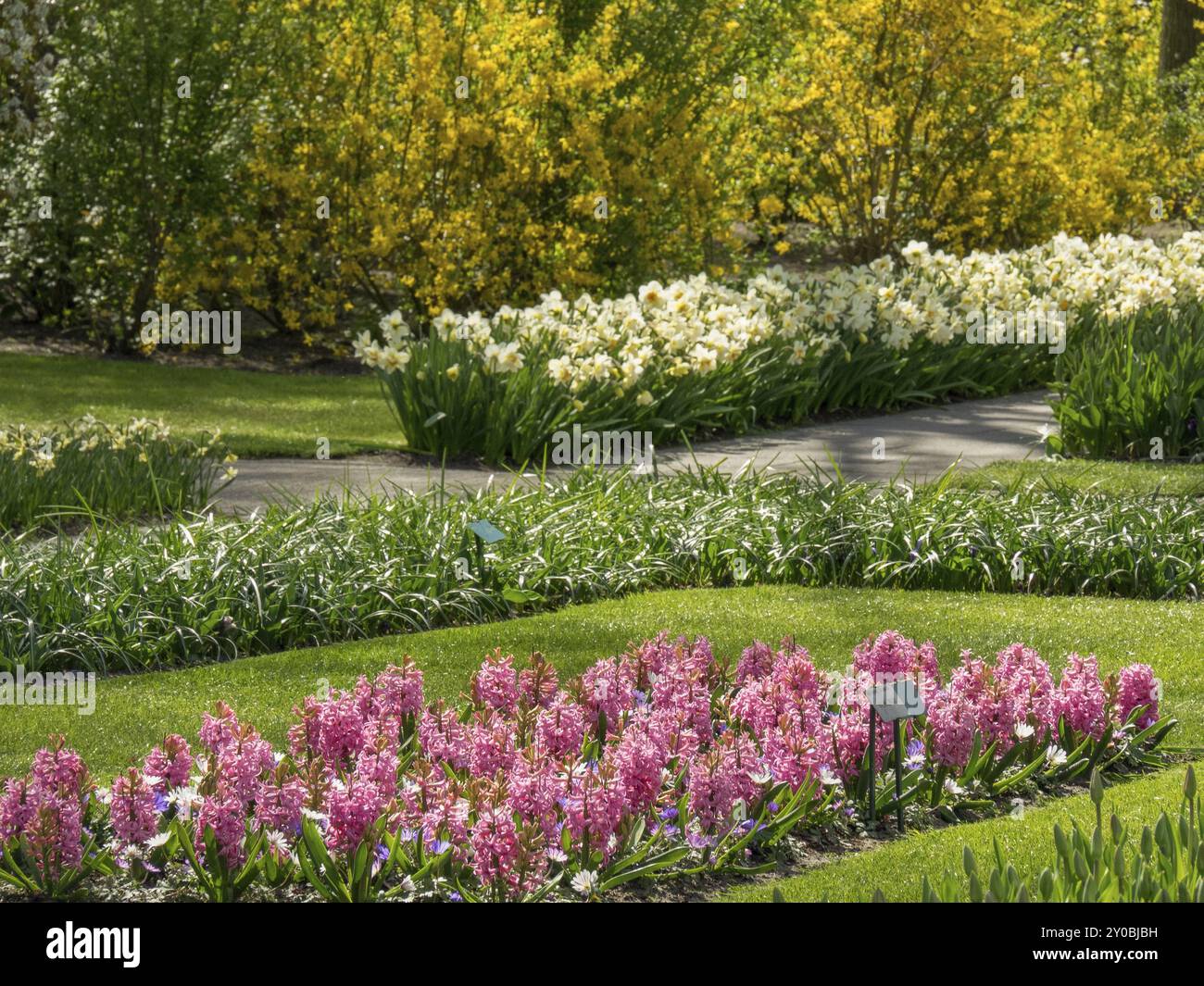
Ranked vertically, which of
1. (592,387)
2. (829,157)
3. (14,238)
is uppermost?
(829,157)

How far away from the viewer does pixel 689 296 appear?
436 inches

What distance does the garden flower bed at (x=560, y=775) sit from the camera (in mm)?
3680

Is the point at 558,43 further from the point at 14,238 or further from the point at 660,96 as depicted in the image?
the point at 14,238

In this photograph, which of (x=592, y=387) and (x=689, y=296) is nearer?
(x=592, y=387)

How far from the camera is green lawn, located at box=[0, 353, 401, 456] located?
10.5 m

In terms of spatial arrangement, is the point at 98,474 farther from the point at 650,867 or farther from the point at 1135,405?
the point at 1135,405

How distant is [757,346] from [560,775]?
7.10m

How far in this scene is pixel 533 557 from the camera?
699cm

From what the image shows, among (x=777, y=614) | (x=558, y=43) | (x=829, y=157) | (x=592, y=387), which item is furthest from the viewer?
(x=829, y=157)

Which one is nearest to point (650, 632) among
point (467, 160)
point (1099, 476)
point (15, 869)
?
point (15, 869)

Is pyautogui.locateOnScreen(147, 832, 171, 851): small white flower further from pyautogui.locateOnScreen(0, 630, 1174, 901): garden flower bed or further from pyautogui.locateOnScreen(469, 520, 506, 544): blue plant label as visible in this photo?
pyautogui.locateOnScreen(469, 520, 506, 544): blue plant label

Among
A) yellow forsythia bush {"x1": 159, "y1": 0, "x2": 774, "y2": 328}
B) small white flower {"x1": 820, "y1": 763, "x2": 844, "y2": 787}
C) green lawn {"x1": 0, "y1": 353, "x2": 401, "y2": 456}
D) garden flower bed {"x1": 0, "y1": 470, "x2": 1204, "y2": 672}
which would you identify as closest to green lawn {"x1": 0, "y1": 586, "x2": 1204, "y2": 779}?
garden flower bed {"x1": 0, "y1": 470, "x2": 1204, "y2": 672}
